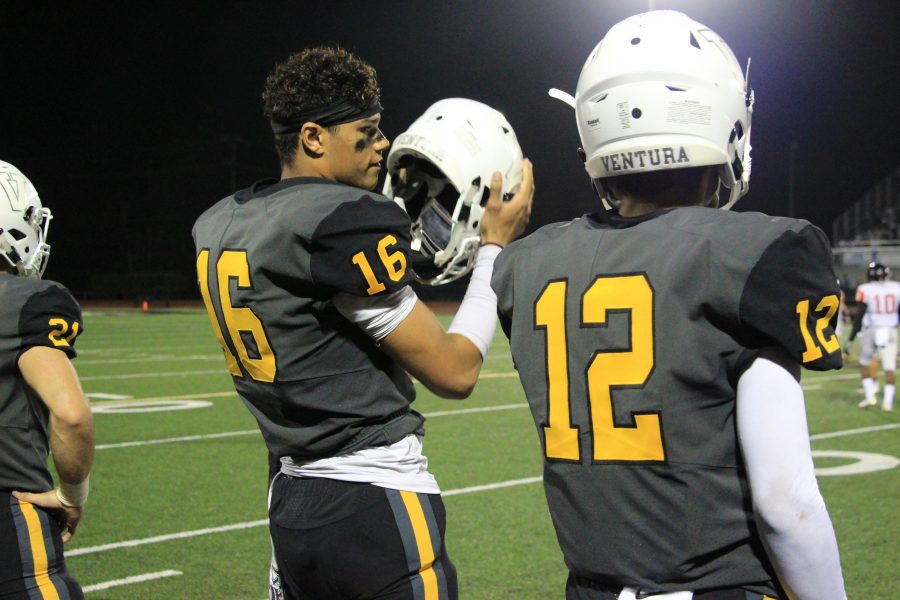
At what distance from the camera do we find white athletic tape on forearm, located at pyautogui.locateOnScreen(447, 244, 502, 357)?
219 centimetres

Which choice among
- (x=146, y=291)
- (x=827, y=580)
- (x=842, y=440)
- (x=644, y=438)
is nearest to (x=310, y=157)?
(x=644, y=438)

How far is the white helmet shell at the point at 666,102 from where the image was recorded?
1.67 m

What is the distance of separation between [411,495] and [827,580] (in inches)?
35.9

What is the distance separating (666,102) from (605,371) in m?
0.47

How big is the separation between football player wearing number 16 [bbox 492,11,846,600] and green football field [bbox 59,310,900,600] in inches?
122

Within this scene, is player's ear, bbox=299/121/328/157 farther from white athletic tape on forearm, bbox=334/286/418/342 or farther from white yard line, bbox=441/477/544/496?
white yard line, bbox=441/477/544/496

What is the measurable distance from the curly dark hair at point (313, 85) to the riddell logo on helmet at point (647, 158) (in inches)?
28.1

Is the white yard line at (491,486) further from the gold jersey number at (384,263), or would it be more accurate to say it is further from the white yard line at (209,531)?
the gold jersey number at (384,263)

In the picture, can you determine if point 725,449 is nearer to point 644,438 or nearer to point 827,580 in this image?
point 644,438

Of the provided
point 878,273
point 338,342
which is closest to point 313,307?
point 338,342

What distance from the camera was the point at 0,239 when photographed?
8.46 feet

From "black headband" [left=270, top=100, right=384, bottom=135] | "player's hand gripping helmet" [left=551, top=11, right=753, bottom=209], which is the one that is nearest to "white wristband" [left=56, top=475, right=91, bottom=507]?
"black headband" [left=270, top=100, right=384, bottom=135]

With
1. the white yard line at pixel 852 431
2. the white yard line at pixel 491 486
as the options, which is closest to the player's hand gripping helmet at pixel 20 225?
the white yard line at pixel 491 486

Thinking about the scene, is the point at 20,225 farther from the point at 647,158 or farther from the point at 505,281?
the point at 647,158
